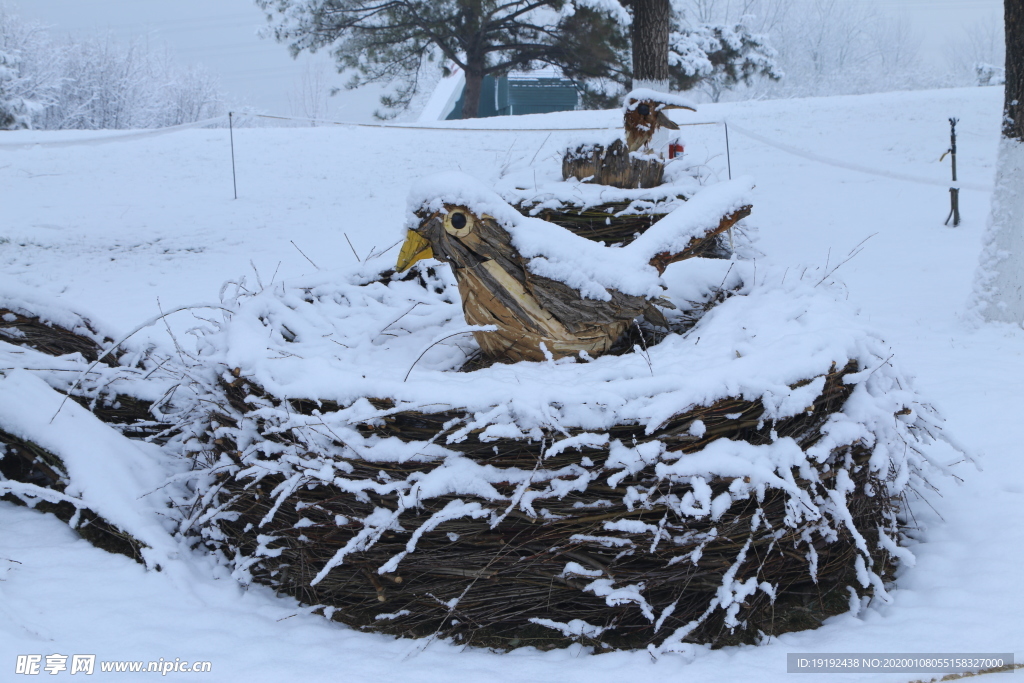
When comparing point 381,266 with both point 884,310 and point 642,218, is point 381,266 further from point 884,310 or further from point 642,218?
point 884,310

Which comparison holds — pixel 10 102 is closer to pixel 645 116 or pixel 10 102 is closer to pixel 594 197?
pixel 645 116

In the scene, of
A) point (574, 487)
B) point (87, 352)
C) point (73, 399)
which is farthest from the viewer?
point (87, 352)

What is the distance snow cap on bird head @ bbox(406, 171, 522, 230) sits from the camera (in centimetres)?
182

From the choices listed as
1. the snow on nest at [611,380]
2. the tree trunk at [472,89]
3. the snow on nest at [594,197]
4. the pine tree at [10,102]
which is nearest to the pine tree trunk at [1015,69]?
the snow on nest at [594,197]

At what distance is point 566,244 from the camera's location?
1868 millimetres

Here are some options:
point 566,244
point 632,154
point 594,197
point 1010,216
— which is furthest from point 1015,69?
point 566,244

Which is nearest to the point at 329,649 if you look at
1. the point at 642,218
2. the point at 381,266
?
the point at 381,266

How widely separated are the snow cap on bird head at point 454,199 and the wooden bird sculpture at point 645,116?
8.06 ft

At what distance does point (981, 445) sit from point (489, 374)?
169 cm

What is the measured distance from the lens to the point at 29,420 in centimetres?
188


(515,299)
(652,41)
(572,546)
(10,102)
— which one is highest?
(10,102)

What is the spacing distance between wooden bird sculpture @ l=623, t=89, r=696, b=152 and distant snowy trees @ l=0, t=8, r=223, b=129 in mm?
17579

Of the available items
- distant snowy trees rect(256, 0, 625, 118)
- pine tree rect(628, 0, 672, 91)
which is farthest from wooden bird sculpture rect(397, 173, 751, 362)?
distant snowy trees rect(256, 0, 625, 118)

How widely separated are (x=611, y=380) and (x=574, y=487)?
29 centimetres
